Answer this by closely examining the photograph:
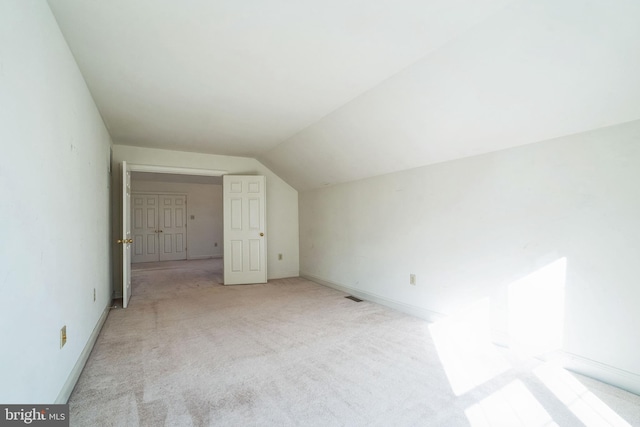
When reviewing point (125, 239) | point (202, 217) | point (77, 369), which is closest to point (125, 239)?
point (125, 239)

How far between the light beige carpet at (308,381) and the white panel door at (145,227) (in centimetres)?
564

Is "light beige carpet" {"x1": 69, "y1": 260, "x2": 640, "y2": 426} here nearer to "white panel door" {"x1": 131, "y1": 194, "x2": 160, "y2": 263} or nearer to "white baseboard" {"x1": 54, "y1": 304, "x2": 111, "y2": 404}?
"white baseboard" {"x1": 54, "y1": 304, "x2": 111, "y2": 404}

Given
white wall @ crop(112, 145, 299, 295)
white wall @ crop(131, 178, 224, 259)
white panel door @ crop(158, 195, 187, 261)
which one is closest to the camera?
white wall @ crop(112, 145, 299, 295)

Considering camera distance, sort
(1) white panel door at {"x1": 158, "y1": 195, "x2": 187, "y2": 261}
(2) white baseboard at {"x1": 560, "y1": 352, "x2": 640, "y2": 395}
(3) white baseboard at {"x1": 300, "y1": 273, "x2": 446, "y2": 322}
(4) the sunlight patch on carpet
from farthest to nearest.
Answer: (1) white panel door at {"x1": 158, "y1": 195, "x2": 187, "y2": 261} < (3) white baseboard at {"x1": 300, "y1": 273, "x2": 446, "y2": 322} < (2) white baseboard at {"x1": 560, "y1": 352, "x2": 640, "y2": 395} < (4) the sunlight patch on carpet

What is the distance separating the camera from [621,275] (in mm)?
2018

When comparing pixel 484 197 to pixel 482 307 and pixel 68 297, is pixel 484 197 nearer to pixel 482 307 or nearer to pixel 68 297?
pixel 482 307

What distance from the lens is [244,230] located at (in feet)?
18.2

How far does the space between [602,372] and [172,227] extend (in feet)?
31.2

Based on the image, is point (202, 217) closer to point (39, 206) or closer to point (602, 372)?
point (39, 206)

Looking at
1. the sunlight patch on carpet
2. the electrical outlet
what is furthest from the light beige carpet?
the electrical outlet

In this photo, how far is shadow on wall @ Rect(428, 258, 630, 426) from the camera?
175cm

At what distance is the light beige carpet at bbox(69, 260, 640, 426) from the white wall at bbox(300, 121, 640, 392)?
402 mm

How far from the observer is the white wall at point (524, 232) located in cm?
202

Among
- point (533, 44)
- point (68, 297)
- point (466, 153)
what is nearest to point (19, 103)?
point (68, 297)
